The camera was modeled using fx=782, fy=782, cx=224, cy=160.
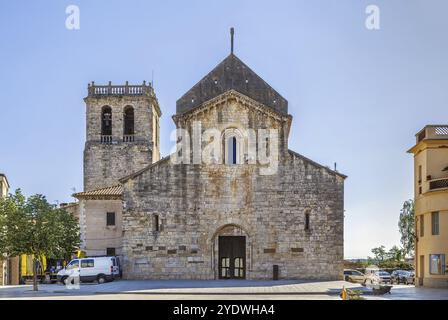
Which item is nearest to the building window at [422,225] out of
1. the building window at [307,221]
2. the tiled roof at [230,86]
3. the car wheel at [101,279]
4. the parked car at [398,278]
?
the building window at [307,221]

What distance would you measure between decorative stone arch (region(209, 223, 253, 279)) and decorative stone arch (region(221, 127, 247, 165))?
4131 mm

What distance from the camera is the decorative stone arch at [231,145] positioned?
49188 mm

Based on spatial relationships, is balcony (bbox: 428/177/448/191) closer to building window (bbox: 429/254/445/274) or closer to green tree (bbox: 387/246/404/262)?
building window (bbox: 429/254/445/274)

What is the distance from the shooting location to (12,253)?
145ft

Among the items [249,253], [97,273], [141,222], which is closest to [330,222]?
[249,253]

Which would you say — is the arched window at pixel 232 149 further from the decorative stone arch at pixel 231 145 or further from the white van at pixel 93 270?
the white van at pixel 93 270

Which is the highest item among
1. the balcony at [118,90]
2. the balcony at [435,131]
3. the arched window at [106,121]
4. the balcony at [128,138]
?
the balcony at [118,90]

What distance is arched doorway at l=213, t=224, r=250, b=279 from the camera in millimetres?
48656

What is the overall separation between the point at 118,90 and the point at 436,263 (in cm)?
3329

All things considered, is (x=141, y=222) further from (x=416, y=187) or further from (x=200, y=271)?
(x=416, y=187)

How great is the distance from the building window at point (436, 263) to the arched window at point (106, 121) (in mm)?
31903

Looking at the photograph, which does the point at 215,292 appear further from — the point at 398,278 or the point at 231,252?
the point at 398,278
